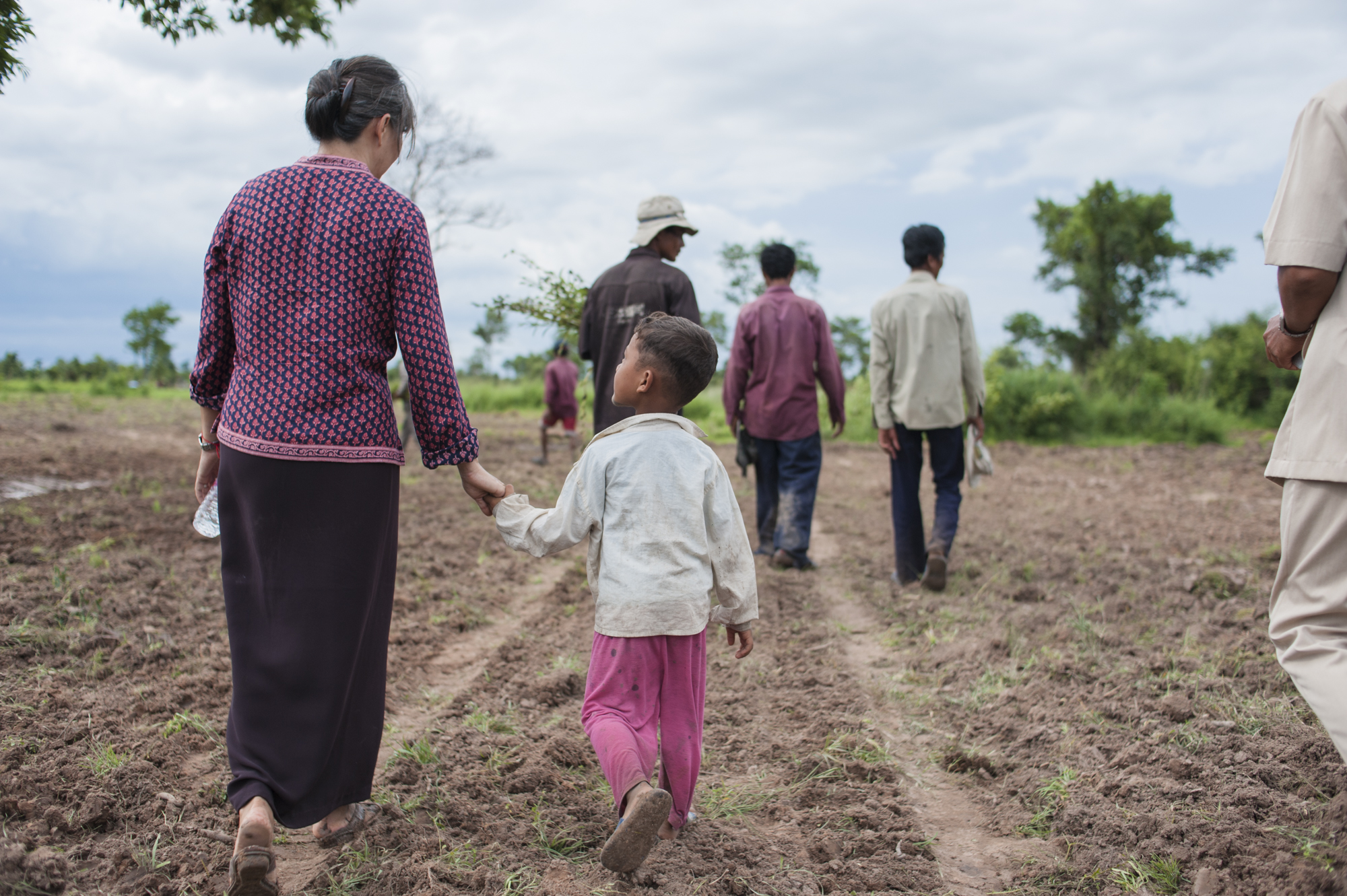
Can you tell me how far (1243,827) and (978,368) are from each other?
3346 millimetres

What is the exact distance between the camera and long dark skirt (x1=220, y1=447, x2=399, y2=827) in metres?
2.22

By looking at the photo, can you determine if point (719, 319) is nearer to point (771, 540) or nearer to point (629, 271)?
point (771, 540)

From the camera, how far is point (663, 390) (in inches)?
97.5

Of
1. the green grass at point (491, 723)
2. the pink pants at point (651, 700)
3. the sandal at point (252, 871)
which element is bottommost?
the green grass at point (491, 723)

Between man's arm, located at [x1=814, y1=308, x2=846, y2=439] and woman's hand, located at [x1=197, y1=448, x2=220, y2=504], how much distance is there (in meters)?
3.98

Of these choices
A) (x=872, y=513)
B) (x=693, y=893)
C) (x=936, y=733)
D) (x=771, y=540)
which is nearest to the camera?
(x=693, y=893)

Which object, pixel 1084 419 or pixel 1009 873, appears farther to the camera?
pixel 1084 419

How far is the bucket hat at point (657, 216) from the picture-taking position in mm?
4535

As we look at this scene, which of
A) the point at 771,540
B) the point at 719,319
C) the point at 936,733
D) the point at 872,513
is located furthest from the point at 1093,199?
the point at 936,733

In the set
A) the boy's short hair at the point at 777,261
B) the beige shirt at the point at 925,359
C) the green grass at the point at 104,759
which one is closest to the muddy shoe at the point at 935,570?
the beige shirt at the point at 925,359

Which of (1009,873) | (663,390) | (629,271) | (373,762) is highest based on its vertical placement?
(629,271)

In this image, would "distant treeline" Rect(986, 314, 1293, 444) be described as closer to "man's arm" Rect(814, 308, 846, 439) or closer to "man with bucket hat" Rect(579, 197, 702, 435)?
"man's arm" Rect(814, 308, 846, 439)

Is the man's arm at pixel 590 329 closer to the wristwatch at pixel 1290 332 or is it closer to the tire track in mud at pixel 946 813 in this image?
the tire track in mud at pixel 946 813

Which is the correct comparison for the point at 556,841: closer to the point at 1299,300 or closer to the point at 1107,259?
the point at 1299,300
